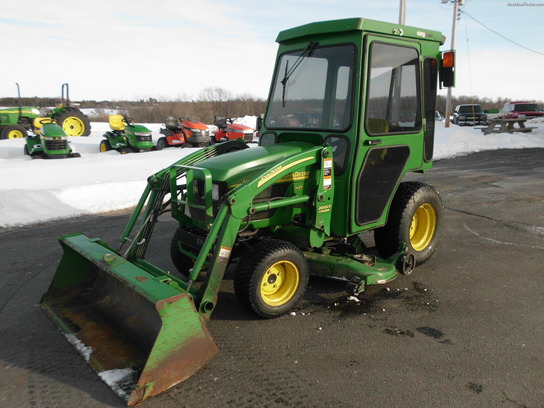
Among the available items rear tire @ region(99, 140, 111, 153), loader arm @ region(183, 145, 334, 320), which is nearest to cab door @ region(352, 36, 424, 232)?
loader arm @ region(183, 145, 334, 320)

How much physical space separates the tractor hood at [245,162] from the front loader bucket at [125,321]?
0.98 m

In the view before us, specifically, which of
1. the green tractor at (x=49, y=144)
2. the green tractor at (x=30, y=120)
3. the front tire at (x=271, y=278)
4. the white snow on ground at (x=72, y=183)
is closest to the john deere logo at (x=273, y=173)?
the front tire at (x=271, y=278)

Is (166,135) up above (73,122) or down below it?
below

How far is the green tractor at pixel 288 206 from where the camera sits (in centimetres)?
329

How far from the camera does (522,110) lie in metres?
24.8

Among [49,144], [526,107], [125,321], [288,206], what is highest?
[526,107]

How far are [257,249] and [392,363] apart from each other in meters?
1.28

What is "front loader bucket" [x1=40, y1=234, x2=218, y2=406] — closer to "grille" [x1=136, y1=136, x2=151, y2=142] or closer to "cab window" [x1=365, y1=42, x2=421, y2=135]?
"cab window" [x1=365, y1=42, x2=421, y2=135]

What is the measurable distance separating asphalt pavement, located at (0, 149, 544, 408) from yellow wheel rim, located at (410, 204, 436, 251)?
0.82ft

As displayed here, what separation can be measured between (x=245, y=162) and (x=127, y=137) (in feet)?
45.5

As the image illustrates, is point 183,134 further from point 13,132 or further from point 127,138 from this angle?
point 13,132

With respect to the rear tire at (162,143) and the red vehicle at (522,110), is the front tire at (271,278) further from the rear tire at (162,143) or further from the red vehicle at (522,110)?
the red vehicle at (522,110)

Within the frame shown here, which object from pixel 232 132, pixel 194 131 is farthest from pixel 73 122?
pixel 232 132

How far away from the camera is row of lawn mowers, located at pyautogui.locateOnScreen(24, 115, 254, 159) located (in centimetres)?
1408
